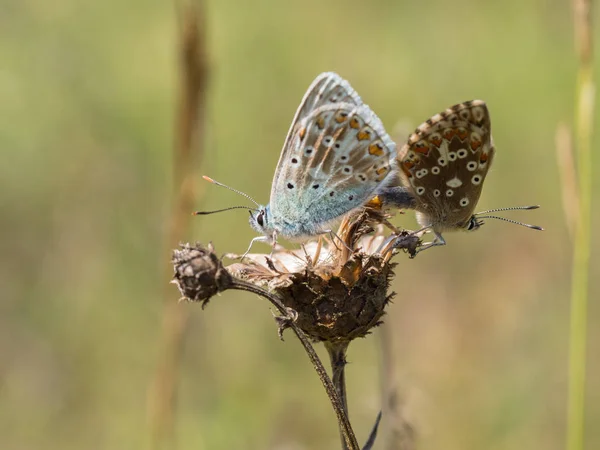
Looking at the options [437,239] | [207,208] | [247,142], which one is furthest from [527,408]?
[247,142]

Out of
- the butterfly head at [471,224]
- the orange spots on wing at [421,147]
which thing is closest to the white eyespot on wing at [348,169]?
the orange spots on wing at [421,147]

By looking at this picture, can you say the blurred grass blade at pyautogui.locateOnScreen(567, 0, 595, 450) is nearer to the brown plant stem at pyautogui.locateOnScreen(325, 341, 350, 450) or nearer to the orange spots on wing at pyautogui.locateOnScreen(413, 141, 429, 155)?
the orange spots on wing at pyautogui.locateOnScreen(413, 141, 429, 155)

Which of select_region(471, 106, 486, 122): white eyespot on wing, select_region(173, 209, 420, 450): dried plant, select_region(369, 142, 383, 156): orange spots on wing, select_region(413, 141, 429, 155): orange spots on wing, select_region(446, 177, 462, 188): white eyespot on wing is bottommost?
select_region(173, 209, 420, 450): dried plant

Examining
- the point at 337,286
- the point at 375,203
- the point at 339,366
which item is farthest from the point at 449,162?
the point at 339,366

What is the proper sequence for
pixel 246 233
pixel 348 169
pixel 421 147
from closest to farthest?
pixel 421 147 < pixel 348 169 < pixel 246 233

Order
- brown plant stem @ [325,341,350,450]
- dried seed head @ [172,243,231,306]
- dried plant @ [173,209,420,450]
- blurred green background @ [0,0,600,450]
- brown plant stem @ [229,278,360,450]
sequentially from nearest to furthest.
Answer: brown plant stem @ [229,278,360,450] < dried seed head @ [172,243,231,306] < brown plant stem @ [325,341,350,450] < dried plant @ [173,209,420,450] < blurred green background @ [0,0,600,450]

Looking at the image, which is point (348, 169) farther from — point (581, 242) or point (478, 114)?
point (581, 242)

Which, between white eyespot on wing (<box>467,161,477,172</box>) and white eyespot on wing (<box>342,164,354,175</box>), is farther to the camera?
white eyespot on wing (<box>342,164,354,175</box>)

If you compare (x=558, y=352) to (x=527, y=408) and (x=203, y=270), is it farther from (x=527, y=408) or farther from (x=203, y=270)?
(x=203, y=270)

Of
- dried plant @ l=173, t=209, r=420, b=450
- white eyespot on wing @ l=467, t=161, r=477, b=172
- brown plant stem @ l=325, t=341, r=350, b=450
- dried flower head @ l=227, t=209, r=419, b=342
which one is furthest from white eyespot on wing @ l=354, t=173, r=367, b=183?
brown plant stem @ l=325, t=341, r=350, b=450
